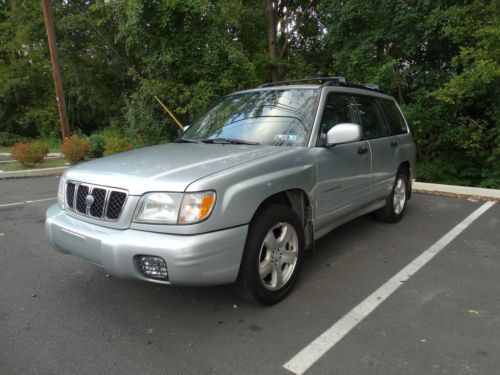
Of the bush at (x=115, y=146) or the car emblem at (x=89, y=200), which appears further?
the bush at (x=115, y=146)

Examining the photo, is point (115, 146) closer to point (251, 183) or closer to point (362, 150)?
point (362, 150)

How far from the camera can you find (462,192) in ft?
22.5

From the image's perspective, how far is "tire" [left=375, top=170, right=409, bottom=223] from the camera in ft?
16.3

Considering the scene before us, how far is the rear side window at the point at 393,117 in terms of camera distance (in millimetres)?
4875

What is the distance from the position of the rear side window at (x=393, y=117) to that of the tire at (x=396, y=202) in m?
0.58

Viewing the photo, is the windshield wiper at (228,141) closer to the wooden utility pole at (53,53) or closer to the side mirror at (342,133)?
the side mirror at (342,133)

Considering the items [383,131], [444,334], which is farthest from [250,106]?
[444,334]

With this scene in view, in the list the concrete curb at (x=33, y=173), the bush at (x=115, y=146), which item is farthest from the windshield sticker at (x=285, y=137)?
the bush at (x=115, y=146)

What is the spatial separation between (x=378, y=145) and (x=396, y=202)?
1.15 metres

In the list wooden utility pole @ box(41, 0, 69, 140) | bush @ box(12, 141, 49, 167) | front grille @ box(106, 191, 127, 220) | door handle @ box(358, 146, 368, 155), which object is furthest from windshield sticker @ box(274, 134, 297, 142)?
wooden utility pole @ box(41, 0, 69, 140)

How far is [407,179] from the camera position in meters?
5.38

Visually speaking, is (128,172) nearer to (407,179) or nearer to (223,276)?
(223,276)

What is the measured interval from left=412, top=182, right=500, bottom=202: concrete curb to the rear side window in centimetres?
233

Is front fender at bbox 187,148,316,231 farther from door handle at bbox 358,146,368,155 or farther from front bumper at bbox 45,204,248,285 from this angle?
door handle at bbox 358,146,368,155
